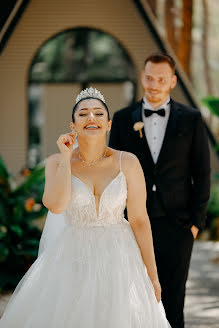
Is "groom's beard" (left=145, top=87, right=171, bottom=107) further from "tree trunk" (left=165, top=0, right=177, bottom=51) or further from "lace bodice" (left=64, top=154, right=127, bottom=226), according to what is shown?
"tree trunk" (left=165, top=0, right=177, bottom=51)

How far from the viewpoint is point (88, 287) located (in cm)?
329

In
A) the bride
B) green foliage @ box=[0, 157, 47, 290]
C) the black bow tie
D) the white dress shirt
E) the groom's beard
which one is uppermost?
the groom's beard

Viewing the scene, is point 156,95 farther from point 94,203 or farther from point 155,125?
point 94,203

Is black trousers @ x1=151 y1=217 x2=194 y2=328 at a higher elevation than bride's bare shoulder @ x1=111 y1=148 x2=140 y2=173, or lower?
lower

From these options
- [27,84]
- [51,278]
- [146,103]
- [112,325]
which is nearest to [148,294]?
[112,325]

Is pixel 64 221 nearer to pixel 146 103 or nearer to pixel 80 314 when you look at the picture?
pixel 80 314

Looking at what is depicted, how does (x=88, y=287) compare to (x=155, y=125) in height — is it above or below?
below

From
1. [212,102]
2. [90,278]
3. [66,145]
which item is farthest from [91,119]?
[212,102]

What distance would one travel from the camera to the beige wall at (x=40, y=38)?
37.3 feet

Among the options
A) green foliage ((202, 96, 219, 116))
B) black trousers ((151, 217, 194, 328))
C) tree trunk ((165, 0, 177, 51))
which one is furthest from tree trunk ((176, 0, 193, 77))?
black trousers ((151, 217, 194, 328))

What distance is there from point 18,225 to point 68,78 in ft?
17.4

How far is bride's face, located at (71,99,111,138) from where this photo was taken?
3418mm

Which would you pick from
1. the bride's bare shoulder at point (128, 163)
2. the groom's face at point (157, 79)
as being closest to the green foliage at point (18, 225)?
the groom's face at point (157, 79)

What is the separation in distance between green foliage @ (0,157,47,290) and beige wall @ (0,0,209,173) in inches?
167
